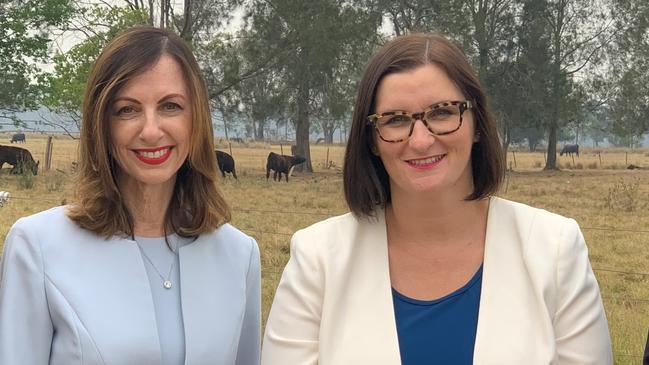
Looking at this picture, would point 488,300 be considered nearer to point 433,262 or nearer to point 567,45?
point 433,262

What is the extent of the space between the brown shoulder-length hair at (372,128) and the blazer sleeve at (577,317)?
1.06 feet

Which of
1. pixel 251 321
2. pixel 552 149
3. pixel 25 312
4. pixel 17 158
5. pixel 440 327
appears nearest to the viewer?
pixel 25 312

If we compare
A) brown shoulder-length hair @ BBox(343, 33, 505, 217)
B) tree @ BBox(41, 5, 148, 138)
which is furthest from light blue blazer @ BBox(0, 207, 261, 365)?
tree @ BBox(41, 5, 148, 138)

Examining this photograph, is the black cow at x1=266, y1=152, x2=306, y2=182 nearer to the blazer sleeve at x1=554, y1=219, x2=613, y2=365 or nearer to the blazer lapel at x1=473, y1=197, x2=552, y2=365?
the blazer lapel at x1=473, y1=197, x2=552, y2=365

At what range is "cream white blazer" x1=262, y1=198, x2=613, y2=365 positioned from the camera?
1.82 metres

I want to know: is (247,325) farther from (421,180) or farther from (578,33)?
(578,33)

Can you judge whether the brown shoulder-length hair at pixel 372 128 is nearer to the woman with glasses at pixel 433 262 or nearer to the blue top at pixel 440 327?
the woman with glasses at pixel 433 262

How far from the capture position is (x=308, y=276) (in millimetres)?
1973

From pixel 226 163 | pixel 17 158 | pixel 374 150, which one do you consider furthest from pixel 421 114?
pixel 17 158

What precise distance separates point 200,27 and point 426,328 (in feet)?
70.5

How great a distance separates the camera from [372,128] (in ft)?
6.43

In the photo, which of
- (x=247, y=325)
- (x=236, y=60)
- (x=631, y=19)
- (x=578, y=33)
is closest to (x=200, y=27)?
(x=236, y=60)

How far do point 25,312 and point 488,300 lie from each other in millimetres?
1131

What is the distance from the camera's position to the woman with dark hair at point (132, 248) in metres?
1.80
